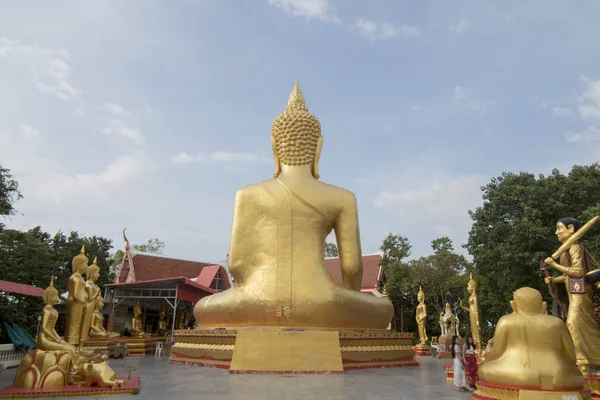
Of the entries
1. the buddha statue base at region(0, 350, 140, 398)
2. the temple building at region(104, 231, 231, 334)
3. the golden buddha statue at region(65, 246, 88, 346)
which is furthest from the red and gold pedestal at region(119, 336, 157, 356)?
the buddha statue base at region(0, 350, 140, 398)

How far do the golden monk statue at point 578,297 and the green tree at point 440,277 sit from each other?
20924 millimetres

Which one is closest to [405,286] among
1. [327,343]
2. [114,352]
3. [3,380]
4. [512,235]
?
[512,235]

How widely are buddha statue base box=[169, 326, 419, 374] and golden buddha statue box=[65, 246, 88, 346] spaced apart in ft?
8.69

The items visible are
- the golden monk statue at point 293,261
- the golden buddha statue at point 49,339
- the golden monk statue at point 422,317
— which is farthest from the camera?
the golden monk statue at point 422,317

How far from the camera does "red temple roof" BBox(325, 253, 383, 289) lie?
92.4 feet

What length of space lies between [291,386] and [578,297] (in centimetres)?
445

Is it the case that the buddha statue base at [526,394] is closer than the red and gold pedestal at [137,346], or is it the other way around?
the buddha statue base at [526,394]

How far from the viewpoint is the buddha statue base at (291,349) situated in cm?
833

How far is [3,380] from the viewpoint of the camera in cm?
802

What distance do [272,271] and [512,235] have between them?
11.8 metres

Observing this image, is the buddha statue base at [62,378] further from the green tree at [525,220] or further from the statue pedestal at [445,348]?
the green tree at [525,220]

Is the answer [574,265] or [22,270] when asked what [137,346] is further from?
[574,265]

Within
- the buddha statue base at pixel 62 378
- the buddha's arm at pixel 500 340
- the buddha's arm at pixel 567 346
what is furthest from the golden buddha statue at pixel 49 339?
the buddha's arm at pixel 567 346

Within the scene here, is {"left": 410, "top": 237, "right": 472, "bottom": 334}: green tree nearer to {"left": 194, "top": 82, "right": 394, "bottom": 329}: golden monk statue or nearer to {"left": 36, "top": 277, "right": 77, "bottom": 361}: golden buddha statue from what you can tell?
{"left": 194, "top": 82, "right": 394, "bottom": 329}: golden monk statue
